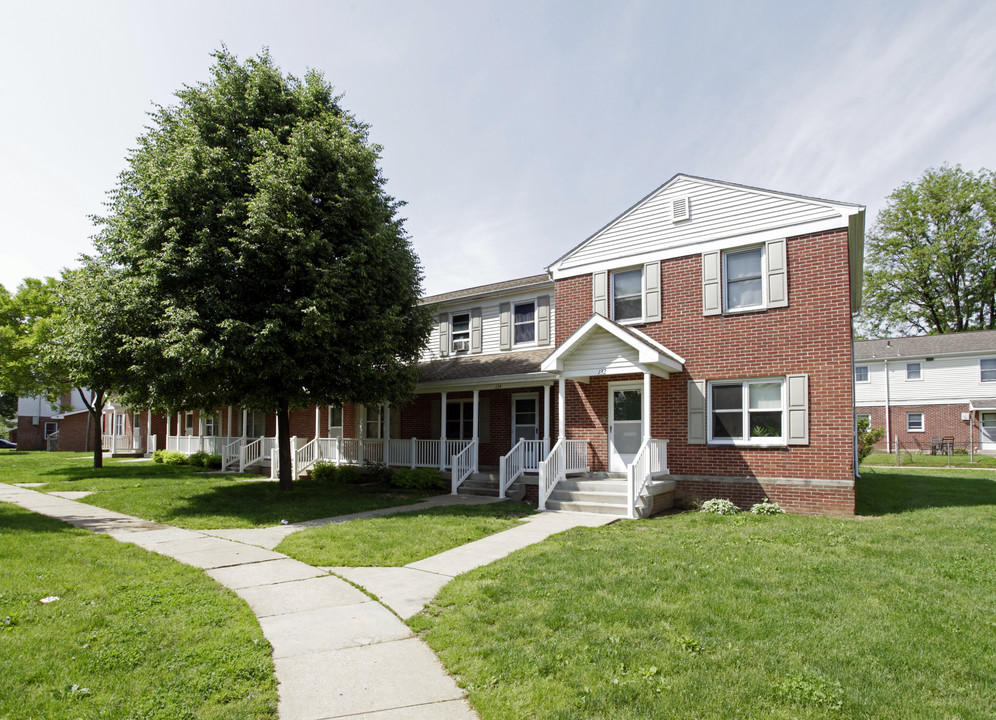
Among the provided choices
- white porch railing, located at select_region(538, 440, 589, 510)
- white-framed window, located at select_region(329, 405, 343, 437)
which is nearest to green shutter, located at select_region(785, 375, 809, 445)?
white porch railing, located at select_region(538, 440, 589, 510)

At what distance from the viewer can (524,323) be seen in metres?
17.7

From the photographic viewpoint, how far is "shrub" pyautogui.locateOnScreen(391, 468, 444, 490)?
16.2 m

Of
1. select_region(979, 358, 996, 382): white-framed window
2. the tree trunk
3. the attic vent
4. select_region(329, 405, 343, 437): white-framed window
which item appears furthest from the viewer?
select_region(979, 358, 996, 382): white-framed window

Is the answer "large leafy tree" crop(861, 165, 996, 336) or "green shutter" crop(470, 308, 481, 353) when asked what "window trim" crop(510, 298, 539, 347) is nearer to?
"green shutter" crop(470, 308, 481, 353)

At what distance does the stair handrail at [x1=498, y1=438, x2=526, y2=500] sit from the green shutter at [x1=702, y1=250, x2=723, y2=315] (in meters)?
5.52

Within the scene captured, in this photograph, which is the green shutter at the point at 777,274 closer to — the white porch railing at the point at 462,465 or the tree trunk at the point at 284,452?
the white porch railing at the point at 462,465

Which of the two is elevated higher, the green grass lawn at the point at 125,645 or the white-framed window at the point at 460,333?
the white-framed window at the point at 460,333

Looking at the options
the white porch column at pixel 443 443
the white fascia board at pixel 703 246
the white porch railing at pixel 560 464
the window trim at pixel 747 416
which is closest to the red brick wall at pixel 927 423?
the window trim at pixel 747 416

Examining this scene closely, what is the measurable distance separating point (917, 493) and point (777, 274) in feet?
22.8

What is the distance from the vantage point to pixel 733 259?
13.2m

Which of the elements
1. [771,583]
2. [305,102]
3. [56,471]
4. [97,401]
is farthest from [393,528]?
[97,401]

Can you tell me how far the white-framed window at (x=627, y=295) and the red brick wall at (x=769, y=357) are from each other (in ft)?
1.81

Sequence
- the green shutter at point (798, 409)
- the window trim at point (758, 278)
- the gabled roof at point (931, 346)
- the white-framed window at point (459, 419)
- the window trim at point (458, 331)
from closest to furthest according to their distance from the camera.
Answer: the green shutter at point (798, 409)
the window trim at point (758, 278)
the white-framed window at point (459, 419)
the window trim at point (458, 331)
the gabled roof at point (931, 346)

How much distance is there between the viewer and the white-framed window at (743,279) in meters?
12.8
